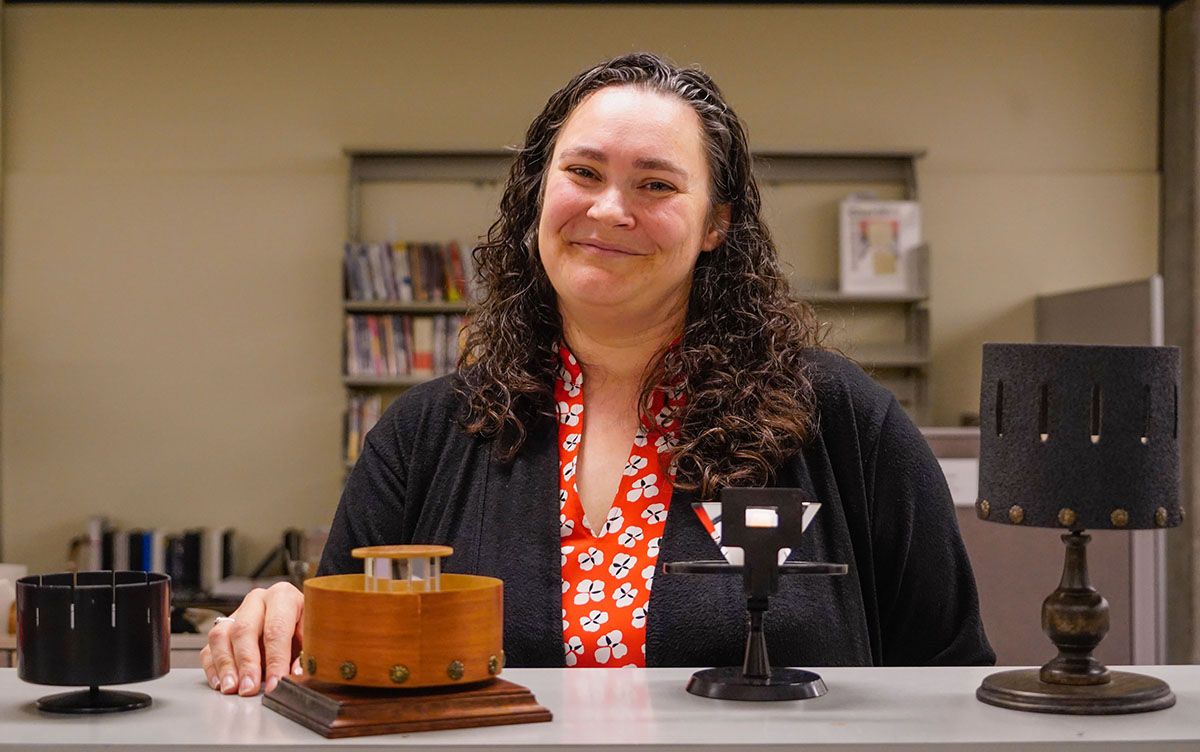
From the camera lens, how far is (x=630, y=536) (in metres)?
1.53

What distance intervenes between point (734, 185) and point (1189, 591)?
198 inches

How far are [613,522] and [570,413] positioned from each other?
0.57 ft

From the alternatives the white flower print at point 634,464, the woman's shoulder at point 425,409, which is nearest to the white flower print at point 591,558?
the white flower print at point 634,464

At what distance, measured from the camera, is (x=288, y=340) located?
6051 millimetres

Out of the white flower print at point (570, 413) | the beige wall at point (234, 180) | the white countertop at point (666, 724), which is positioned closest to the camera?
the white countertop at point (666, 724)

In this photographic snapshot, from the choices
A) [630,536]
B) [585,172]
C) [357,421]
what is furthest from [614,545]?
[357,421]

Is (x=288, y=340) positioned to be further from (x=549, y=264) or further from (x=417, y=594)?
(x=417, y=594)

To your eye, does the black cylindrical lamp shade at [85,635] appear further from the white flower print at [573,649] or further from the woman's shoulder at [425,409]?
the woman's shoulder at [425,409]

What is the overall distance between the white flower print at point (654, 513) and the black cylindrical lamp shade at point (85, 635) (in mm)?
690

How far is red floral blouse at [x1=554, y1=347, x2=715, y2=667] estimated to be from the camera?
1.45 m

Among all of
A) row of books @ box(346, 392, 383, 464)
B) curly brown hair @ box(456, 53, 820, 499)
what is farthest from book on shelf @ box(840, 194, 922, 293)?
curly brown hair @ box(456, 53, 820, 499)

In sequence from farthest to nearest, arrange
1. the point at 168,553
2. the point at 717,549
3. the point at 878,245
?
the point at 878,245, the point at 168,553, the point at 717,549

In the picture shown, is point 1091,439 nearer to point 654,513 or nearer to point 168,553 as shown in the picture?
point 654,513

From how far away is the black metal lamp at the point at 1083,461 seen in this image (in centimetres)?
96
